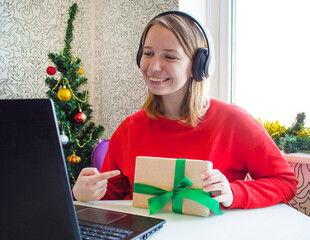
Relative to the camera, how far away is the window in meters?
1.33

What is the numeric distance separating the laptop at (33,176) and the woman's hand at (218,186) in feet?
1.33

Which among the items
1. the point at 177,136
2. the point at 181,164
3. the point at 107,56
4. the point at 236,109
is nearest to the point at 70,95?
the point at 107,56

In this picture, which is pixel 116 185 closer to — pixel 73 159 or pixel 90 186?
pixel 90 186

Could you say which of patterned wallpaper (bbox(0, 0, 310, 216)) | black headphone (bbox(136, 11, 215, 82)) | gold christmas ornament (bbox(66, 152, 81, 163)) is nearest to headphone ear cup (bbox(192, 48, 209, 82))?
black headphone (bbox(136, 11, 215, 82))

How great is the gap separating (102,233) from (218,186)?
308mm

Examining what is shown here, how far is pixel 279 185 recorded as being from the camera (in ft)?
2.80

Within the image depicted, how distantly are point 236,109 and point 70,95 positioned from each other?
111 centimetres

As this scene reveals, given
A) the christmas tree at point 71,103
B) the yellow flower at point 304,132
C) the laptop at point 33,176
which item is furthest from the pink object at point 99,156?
the laptop at point 33,176

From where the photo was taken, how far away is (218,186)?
0.71m

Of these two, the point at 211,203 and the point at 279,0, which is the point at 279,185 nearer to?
the point at 211,203

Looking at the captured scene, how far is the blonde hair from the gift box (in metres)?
0.32

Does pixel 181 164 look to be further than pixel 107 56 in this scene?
No

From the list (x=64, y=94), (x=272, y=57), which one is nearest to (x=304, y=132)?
(x=272, y=57)

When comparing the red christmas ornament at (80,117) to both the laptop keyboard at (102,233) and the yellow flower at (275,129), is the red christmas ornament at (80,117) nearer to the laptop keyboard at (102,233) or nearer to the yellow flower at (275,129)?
the yellow flower at (275,129)
